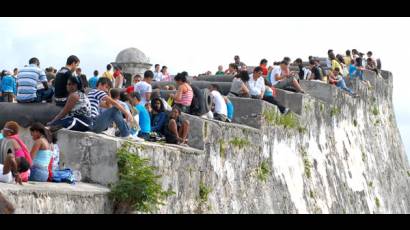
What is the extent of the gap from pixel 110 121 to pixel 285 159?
7329mm

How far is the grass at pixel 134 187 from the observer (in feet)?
38.0

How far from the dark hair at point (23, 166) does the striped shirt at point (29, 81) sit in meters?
3.87

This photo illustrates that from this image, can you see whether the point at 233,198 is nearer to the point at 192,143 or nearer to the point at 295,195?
the point at 192,143

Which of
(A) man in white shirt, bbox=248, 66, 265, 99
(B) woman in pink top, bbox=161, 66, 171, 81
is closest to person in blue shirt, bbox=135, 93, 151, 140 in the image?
(A) man in white shirt, bbox=248, 66, 265, 99

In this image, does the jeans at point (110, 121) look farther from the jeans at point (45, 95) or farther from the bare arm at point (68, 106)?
the jeans at point (45, 95)

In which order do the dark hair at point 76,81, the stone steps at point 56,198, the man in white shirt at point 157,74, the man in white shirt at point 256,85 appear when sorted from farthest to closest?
the man in white shirt at point 157,74, the man in white shirt at point 256,85, the dark hair at point 76,81, the stone steps at point 56,198

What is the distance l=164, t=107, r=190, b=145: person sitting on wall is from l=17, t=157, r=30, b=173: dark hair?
4692 mm

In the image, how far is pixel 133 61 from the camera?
90.2 feet

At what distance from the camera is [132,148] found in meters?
12.2

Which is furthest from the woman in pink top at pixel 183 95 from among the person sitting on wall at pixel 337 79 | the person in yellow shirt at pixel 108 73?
the person sitting on wall at pixel 337 79

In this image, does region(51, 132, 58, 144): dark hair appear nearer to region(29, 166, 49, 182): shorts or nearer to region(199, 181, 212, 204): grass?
region(29, 166, 49, 182): shorts

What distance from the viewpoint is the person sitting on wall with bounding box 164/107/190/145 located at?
14865mm
